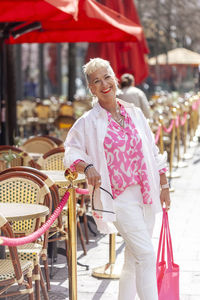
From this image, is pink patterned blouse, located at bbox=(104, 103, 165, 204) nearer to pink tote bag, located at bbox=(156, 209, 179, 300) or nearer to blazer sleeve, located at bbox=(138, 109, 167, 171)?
blazer sleeve, located at bbox=(138, 109, 167, 171)

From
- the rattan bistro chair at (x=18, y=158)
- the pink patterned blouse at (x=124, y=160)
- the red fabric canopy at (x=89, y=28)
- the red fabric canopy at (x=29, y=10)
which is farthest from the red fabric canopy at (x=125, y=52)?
the pink patterned blouse at (x=124, y=160)

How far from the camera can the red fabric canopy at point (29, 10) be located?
666cm

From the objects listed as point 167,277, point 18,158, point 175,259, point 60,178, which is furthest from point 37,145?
point 167,277

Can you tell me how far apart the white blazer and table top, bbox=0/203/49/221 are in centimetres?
53

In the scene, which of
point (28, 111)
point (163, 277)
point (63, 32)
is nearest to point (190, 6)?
point (28, 111)

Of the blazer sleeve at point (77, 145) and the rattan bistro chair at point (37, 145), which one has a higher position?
the blazer sleeve at point (77, 145)

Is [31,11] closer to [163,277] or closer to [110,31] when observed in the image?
[163,277]

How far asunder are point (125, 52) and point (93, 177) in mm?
10441

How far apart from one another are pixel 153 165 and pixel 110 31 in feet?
19.4

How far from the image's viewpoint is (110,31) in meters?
10.2

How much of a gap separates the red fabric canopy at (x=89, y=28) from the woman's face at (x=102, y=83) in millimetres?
3485

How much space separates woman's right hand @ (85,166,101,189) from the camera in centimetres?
427

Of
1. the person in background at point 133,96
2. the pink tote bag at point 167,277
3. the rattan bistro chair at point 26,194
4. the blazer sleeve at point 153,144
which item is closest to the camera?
the blazer sleeve at point 153,144

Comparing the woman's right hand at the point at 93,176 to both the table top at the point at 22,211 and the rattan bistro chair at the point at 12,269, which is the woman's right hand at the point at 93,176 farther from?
the table top at the point at 22,211
